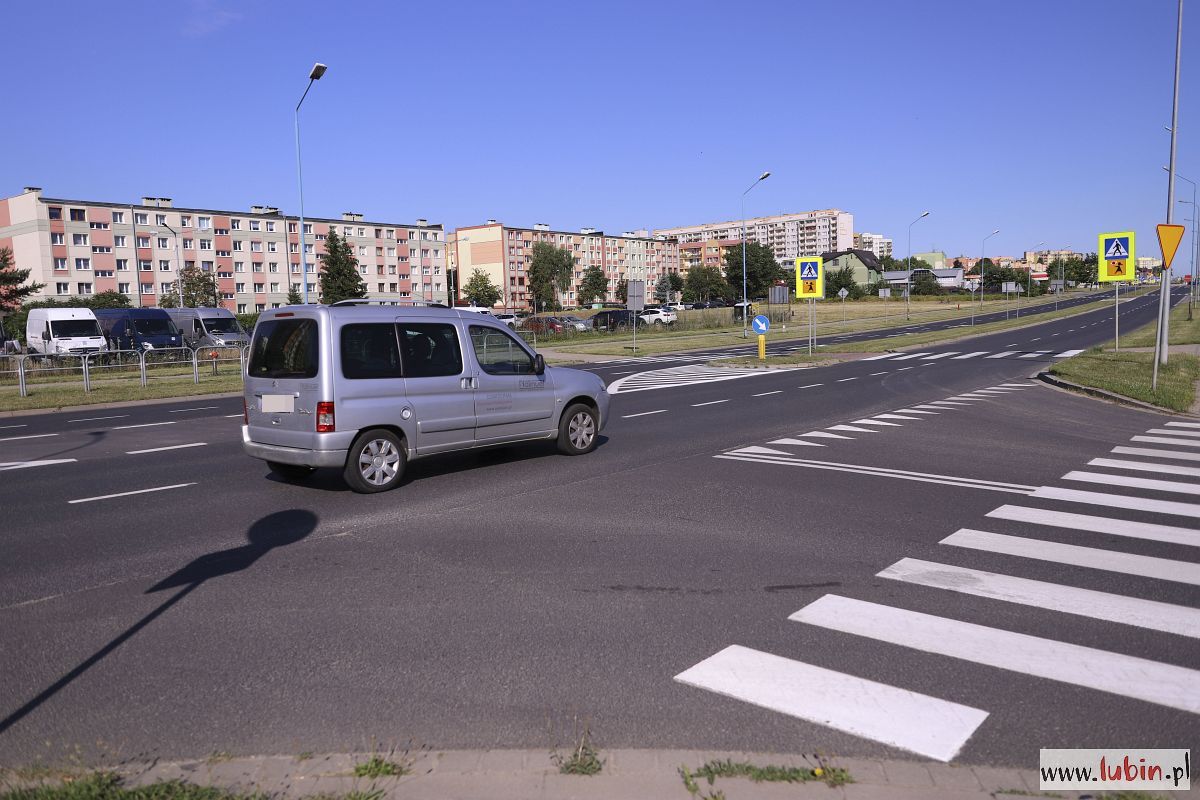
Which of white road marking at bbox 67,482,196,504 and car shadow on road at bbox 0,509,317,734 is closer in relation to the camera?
car shadow on road at bbox 0,509,317,734

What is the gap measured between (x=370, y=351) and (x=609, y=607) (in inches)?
181

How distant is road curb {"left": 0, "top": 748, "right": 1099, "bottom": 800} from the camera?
324cm

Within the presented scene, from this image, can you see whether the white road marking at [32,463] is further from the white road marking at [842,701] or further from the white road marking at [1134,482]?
the white road marking at [1134,482]

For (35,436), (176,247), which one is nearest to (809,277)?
(35,436)

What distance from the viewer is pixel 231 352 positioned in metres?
27.9

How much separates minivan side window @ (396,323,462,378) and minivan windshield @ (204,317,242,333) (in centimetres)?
3266

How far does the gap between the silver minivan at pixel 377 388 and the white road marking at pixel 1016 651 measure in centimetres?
502

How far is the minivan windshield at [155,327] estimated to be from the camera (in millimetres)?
35031

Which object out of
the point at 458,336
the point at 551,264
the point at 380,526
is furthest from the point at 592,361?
the point at 551,264

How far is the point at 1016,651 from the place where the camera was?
15.1ft

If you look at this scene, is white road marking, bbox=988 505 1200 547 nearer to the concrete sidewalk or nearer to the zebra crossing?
the zebra crossing

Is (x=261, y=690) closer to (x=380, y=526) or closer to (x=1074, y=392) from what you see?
(x=380, y=526)

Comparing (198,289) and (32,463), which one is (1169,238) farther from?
(198,289)

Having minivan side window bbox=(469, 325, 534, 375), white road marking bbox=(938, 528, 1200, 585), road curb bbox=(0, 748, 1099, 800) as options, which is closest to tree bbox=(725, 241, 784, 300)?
minivan side window bbox=(469, 325, 534, 375)
